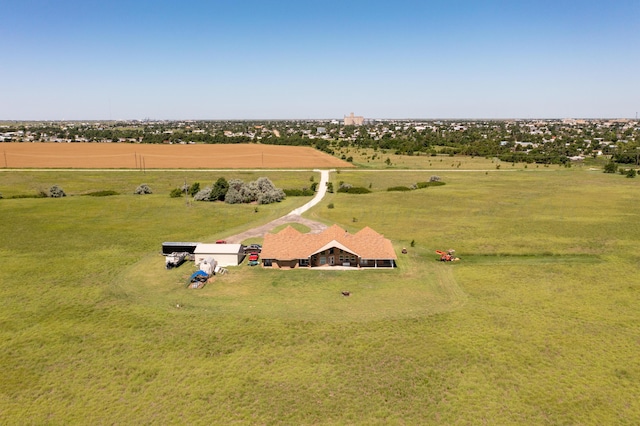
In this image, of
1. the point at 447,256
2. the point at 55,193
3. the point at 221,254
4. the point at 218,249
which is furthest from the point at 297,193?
the point at 55,193

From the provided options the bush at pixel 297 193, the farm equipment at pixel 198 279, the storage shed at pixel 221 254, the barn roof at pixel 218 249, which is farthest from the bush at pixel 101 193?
the farm equipment at pixel 198 279

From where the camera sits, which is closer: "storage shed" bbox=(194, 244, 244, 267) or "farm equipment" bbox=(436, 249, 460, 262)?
"storage shed" bbox=(194, 244, 244, 267)

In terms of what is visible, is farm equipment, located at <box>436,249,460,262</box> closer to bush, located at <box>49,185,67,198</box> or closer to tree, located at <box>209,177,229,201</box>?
tree, located at <box>209,177,229,201</box>

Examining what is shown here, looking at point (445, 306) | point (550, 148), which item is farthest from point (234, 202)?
point (550, 148)

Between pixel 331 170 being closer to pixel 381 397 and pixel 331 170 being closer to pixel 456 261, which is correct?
pixel 456 261

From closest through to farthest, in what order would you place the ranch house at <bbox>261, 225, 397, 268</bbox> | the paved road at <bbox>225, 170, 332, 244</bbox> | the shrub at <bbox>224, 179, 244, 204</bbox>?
the ranch house at <bbox>261, 225, 397, 268</bbox>
the paved road at <bbox>225, 170, 332, 244</bbox>
the shrub at <bbox>224, 179, 244, 204</bbox>

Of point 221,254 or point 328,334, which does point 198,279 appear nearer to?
point 221,254

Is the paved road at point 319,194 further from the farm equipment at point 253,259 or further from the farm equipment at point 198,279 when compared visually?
the farm equipment at point 198,279

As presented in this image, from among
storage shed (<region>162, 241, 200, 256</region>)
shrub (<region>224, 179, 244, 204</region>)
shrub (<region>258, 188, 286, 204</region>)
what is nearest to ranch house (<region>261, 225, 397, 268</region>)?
storage shed (<region>162, 241, 200, 256</region>)
